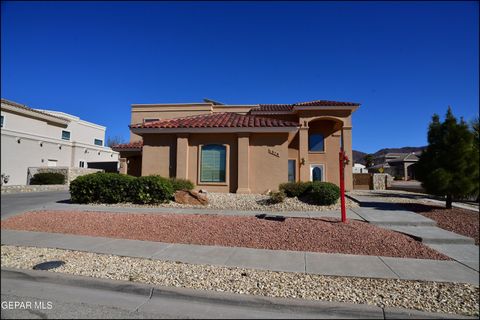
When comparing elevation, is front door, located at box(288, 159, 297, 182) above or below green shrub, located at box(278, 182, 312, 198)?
above

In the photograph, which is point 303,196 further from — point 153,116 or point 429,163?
point 153,116

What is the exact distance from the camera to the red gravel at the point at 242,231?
6625mm

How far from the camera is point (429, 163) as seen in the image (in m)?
10.4

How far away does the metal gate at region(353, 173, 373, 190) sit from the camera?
25234 millimetres

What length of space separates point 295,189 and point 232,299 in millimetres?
9039

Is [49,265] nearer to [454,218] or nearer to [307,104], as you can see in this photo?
[454,218]

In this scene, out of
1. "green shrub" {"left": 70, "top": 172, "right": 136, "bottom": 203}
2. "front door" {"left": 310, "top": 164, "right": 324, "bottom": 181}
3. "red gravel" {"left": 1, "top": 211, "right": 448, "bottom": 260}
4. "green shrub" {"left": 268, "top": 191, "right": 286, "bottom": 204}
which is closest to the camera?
"red gravel" {"left": 1, "top": 211, "right": 448, "bottom": 260}

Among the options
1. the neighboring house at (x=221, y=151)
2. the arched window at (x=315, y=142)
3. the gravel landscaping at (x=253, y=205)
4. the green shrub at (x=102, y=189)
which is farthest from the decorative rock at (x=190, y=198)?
the arched window at (x=315, y=142)

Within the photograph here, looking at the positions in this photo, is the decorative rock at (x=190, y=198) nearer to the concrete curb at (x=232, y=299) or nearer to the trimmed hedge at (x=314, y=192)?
the trimmed hedge at (x=314, y=192)

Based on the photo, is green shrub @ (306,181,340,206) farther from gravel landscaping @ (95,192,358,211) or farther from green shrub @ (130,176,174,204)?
green shrub @ (130,176,174,204)

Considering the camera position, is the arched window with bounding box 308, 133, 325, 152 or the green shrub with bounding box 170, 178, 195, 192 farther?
the arched window with bounding box 308, 133, 325, 152

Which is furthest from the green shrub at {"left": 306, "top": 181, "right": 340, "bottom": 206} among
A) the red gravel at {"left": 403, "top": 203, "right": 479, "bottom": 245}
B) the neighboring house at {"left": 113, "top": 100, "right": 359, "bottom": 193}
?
the neighboring house at {"left": 113, "top": 100, "right": 359, "bottom": 193}

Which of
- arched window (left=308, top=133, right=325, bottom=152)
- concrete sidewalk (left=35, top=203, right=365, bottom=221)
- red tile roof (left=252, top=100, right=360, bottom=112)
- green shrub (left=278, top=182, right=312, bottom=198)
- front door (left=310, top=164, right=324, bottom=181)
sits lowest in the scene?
concrete sidewalk (left=35, top=203, right=365, bottom=221)

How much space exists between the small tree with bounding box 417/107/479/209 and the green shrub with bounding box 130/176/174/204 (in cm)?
994
